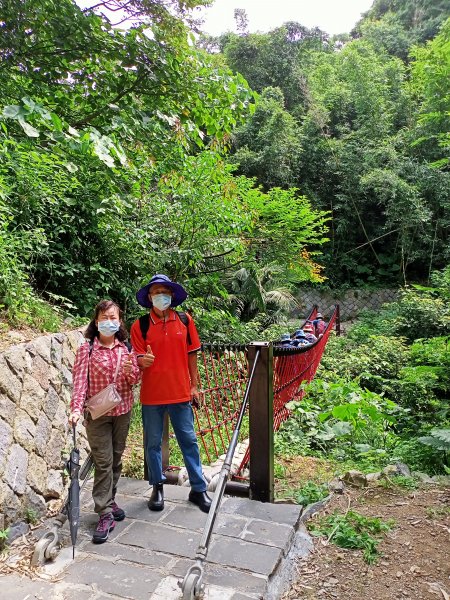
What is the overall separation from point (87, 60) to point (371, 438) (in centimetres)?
365

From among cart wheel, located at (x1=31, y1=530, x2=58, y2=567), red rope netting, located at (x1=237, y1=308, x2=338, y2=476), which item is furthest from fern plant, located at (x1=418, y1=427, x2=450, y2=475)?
cart wheel, located at (x1=31, y1=530, x2=58, y2=567)

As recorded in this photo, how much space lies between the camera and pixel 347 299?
14594 millimetres

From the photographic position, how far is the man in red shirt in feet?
7.23

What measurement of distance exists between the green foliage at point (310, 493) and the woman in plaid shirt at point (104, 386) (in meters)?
0.99

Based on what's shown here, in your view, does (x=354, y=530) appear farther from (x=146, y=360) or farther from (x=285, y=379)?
(x=285, y=379)

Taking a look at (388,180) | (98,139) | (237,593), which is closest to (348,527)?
(237,593)

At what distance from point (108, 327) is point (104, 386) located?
0.95 feet

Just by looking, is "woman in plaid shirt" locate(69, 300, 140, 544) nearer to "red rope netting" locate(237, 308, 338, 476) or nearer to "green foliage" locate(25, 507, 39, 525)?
"green foliage" locate(25, 507, 39, 525)

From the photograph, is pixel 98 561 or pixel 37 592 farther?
pixel 98 561

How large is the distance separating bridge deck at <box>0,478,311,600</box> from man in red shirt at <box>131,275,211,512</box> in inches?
6.0

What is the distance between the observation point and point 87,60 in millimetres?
3143

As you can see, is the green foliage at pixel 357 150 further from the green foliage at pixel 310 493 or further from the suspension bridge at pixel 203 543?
the suspension bridge at pixel 203 543

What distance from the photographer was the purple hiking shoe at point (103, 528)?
1979 mm

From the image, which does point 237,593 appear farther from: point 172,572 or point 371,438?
point 371,438
